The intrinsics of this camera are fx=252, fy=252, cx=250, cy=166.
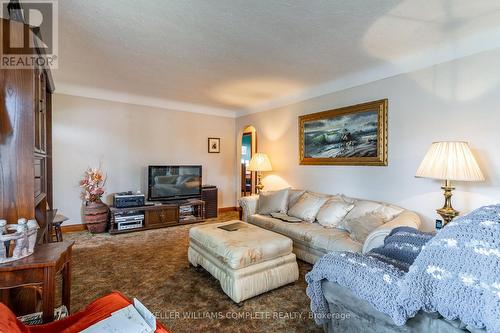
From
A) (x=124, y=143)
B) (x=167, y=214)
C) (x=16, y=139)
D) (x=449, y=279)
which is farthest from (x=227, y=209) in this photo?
(x=449, y=279)

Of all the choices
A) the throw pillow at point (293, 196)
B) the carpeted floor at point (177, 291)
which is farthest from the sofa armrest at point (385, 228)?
the throw pillow at point (293, 196)

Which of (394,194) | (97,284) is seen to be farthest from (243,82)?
(97,284)

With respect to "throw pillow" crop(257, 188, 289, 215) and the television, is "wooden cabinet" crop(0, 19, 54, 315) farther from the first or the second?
the television

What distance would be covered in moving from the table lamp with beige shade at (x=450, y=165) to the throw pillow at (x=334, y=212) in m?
1.04

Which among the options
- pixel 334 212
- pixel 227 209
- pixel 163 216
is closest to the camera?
pixel 334 212

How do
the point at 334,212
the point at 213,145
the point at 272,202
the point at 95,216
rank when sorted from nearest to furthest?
the point at 334,212
the point at 272,202
the point at 95,216
the point at 213,145

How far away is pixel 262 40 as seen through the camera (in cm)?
248

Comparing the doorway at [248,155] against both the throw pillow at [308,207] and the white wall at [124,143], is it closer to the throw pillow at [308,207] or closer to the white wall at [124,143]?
the white wall at [124,143]

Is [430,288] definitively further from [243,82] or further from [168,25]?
[243,82]

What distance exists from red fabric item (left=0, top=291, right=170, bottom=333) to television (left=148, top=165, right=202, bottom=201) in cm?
349

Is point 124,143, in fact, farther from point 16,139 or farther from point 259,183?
point 16,139

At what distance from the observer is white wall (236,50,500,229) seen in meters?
2.36

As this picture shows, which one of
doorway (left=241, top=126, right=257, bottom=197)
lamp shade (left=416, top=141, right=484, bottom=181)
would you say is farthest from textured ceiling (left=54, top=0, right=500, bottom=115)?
doorway (left=241, top=126, right=257, bottom=197)

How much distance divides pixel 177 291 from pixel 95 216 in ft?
8.31
